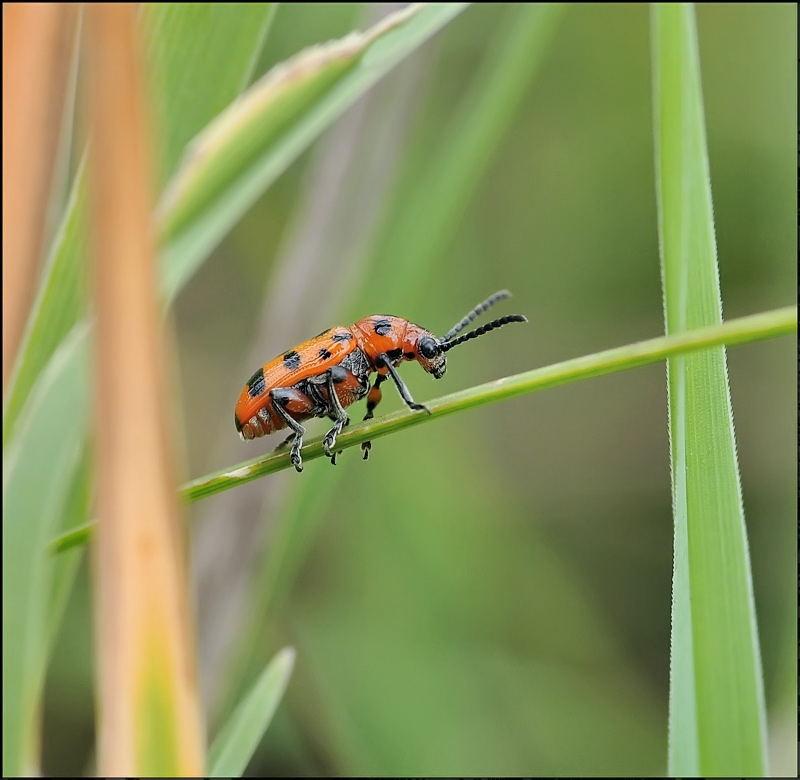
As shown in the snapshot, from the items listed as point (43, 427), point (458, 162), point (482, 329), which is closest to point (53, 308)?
point (43, 427)

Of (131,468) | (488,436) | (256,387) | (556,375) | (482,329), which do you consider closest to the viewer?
(131,468)

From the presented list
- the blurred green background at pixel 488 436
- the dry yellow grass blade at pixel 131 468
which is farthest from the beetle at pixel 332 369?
the dry yellow grass blade at pixel 131 468

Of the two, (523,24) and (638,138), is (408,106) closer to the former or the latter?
(523,24)

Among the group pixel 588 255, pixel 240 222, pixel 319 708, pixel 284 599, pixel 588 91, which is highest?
pixel 588 91

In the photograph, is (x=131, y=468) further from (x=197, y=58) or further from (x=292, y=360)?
(x=292, y=360)

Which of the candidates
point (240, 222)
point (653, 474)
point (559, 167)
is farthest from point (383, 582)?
point (559, 167)

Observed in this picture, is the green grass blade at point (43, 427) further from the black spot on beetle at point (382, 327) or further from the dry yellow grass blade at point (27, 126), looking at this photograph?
the black spot on beetle at point (382, 327)
